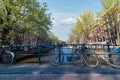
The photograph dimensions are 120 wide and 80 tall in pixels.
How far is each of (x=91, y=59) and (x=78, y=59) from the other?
1.96ft

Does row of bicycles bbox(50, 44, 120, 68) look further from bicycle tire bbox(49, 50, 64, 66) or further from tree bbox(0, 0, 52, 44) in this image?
tree bbox(0, 0, 52, 44)

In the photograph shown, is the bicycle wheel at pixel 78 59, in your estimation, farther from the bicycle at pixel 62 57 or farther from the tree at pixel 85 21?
the tree at pixel 85 21

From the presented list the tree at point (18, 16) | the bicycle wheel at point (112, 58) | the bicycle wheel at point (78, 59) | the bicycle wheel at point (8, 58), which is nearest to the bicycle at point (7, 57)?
the bicycle wheel at point (8, 58)

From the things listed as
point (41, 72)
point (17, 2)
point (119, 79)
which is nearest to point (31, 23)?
point (17, 2)

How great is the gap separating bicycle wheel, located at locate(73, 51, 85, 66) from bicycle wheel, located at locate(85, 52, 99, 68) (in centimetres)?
20

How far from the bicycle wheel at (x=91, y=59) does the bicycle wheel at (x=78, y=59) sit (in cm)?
20

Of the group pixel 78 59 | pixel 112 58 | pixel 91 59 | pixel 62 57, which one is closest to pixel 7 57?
pixel 62 57

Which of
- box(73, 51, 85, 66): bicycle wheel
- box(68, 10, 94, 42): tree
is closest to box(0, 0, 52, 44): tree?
box(73, 51, 85, 66): bicycle wheel

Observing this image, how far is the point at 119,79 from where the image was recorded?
5.72 meters

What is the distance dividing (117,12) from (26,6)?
590 inches

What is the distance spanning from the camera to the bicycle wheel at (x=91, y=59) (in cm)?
792

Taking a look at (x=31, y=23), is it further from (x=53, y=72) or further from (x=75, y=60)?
(x=53, y=72)

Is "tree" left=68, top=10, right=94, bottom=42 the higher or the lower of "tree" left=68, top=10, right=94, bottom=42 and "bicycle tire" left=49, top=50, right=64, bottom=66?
the higher

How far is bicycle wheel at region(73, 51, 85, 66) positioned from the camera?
8125mm
